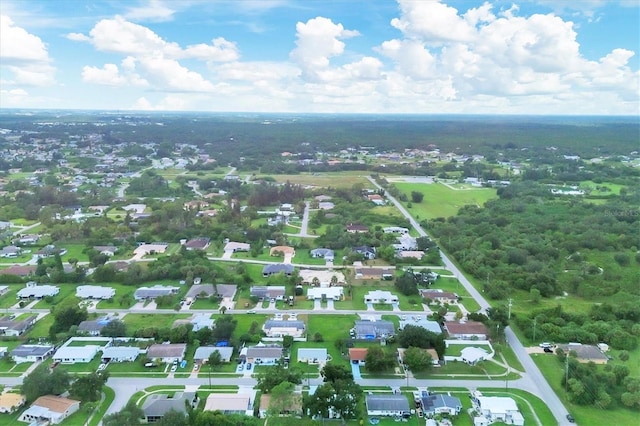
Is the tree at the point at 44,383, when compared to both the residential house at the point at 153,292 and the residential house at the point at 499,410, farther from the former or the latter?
the residential house at the point at 499,410

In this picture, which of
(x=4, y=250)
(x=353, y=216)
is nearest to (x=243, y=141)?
(x=353, y=216)

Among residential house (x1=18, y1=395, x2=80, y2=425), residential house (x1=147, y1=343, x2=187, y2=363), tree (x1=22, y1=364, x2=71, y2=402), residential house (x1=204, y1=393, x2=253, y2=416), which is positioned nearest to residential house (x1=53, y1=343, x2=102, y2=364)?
residential house (x1=147, y1=343, x2=187, y2=363)

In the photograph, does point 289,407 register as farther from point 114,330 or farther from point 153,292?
point 153,292

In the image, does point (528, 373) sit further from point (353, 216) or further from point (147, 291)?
point (353, 216)

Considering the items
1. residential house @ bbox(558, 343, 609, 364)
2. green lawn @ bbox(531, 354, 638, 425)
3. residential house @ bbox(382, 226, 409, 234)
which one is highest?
residential house @ bbox(382, 226, 409, 234)

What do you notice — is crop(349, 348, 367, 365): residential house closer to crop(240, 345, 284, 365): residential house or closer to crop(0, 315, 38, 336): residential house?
crop(240, 345, 284, 365): residential house

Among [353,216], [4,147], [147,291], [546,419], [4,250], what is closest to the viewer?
[546,419]
